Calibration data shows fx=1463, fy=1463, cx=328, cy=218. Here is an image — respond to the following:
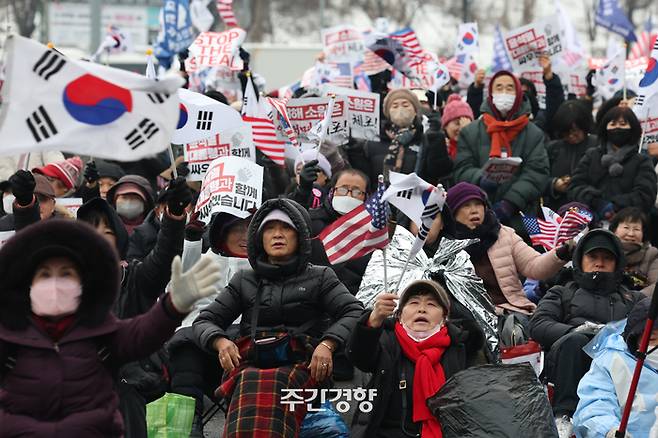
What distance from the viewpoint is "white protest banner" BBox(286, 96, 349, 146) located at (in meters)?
11.3

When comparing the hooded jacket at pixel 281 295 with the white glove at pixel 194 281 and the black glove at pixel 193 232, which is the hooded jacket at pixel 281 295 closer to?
the black glove at pixel 193 232

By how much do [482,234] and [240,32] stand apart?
4836 millimetres

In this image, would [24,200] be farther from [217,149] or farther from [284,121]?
[284,121]

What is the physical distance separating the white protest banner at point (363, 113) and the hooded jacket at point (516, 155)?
0.79 metres

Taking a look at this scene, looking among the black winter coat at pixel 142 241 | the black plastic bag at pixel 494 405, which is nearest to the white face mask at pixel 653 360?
the black plastic bag at pixel 494 405

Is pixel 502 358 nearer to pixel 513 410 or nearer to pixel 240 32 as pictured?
pixel 513 410

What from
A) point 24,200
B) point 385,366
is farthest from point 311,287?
point 24,200

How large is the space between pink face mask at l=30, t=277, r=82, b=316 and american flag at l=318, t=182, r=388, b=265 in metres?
3.19

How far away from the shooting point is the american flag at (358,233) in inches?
335

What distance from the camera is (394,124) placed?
11906 mm

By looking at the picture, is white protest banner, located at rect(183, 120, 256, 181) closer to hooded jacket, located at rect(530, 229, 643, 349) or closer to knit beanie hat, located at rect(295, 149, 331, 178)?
knit beanie hat, located at rect(295, 149, 331, 178)

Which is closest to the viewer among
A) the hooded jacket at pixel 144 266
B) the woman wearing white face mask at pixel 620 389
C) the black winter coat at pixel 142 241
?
the hooded jacket at pixel 144 266

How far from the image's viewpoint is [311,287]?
7.55 meters

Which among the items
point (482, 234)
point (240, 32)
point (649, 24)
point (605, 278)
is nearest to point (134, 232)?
point (482, 234)
